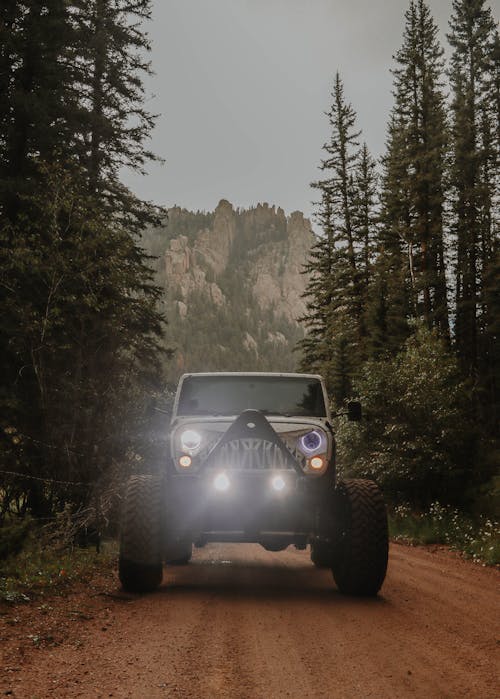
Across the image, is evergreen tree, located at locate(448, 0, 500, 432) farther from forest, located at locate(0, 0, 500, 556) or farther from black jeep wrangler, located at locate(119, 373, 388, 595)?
black jeep wrangler, located at locate(119, 373, 388, 595)

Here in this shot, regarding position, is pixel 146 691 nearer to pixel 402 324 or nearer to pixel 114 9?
pixel 114 9

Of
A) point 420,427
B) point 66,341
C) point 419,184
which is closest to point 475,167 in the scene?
point 419,184

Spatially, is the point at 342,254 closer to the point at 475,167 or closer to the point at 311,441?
the point at 475,167

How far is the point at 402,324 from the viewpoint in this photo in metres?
32.5

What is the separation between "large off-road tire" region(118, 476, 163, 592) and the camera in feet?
23.0

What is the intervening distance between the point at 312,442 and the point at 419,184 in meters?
27.9

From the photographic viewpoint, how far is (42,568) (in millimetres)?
8250

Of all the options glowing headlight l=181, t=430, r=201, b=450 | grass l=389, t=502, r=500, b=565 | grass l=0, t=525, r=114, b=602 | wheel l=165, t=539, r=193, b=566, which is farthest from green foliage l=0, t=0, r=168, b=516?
grass l=389, t=502, r=500, b=565

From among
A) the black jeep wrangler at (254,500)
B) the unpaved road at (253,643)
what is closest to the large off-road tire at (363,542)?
the black jeep wrangler at (254,500)

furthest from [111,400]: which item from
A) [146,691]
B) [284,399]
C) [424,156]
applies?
[424,156]

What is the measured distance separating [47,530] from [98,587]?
384 cm

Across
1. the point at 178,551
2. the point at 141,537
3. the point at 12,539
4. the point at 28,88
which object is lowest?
the point at 178,551

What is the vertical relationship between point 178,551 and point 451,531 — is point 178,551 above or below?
above

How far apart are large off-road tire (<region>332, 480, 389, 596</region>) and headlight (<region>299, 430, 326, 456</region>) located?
0.68 metres
